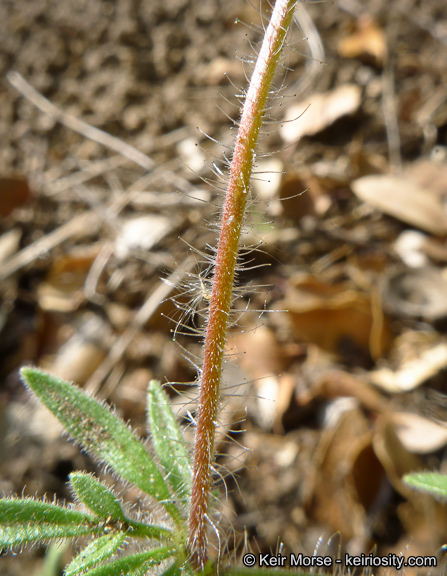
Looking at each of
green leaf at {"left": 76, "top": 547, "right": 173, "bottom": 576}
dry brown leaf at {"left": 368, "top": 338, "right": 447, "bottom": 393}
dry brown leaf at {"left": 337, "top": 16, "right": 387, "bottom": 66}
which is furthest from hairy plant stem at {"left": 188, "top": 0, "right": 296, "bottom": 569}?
dry brown leaf at {"left": 337, "top": 16, "right": 387, "bottom": 66}

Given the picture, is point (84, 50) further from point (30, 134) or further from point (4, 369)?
point (4, 369)

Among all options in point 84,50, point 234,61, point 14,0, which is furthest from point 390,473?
point 14,0

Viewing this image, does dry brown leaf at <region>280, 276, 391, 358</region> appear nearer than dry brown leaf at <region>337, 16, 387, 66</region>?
A: Yes

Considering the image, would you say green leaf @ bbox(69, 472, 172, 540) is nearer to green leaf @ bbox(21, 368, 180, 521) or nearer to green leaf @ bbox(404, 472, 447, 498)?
green leaf @ bbox(21, 368, 180, 521)

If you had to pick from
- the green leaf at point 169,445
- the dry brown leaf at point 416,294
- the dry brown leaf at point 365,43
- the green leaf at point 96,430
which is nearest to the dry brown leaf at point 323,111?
the dry brown leaf at point 365,43

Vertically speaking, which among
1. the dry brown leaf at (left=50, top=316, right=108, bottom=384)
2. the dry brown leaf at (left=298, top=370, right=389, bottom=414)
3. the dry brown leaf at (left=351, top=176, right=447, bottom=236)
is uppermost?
the dry brown leaf at (left=351, top=176, right=447, bottom=236)
